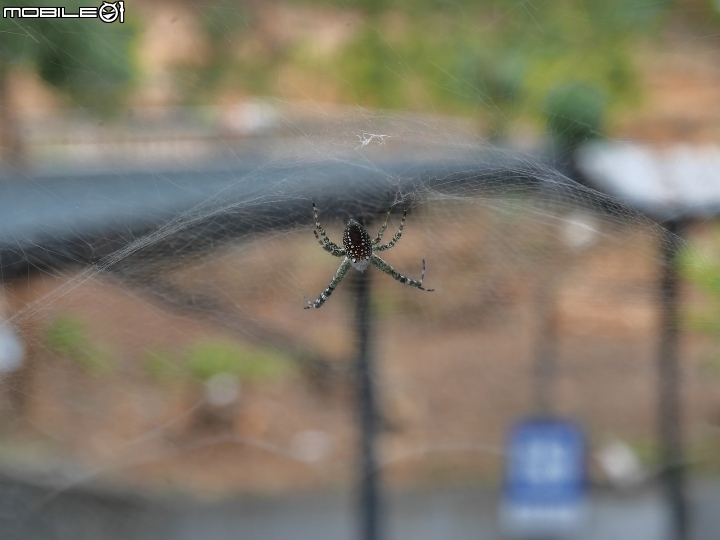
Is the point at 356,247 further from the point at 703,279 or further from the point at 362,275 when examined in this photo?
the point at 703,279

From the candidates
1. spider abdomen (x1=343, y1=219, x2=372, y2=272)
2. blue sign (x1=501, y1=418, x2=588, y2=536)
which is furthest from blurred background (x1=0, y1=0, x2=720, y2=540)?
spider abdomen (x1=343, y1=219, x2=372, y2=272)

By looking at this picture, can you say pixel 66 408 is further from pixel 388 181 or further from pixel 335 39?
pixel 335 39

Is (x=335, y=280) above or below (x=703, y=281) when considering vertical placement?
below

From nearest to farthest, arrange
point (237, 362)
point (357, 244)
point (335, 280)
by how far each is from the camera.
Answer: point (357, 244) → point (335, 280) → point (237, 362)

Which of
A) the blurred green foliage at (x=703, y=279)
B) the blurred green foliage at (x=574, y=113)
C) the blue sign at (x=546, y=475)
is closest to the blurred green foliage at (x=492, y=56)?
the blurred green foliage at (x=574, y=113)

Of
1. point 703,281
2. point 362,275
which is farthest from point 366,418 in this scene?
point 703,281
